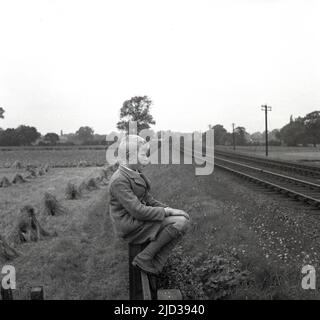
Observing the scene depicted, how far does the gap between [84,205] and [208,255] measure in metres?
9.17

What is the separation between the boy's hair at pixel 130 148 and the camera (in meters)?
3.62

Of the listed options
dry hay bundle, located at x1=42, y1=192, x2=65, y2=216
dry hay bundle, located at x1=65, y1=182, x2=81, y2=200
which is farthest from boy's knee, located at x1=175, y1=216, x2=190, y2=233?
dry hay bundle, located at x1=65, y1=182, x2=81, y2=200

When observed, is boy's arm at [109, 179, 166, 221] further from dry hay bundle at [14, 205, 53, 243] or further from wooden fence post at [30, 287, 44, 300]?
dry hay bundle at [14, 205, 53, 243]

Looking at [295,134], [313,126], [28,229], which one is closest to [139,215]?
[28,229]

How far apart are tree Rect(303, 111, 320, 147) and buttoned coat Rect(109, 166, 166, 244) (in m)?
79.5

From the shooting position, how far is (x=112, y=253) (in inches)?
286

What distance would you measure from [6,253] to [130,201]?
5307 millimetres

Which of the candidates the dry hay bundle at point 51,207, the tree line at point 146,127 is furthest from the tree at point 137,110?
the dry hay bundle at point 51,207

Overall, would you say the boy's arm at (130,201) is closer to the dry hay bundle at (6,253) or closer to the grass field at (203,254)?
the grass field at (203,254)

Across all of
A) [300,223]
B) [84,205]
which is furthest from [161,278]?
[84,205]

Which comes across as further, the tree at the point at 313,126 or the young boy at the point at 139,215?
the tree at the point at 313,126

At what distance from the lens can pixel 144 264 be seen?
12.1 feet

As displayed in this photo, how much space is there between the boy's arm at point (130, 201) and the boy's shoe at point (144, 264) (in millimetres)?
382
